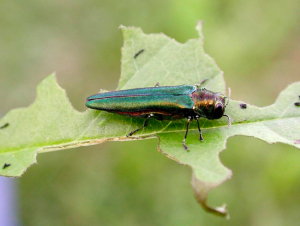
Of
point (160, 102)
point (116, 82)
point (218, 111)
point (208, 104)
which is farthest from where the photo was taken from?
point (116, 82)

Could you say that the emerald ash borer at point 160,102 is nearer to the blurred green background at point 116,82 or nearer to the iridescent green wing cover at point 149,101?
the iridescent green wing cover at point 149,101

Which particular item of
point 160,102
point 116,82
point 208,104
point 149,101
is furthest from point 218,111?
point 116,82

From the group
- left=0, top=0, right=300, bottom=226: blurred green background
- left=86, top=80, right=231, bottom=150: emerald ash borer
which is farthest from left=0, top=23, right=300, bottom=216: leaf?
left=0, top=0, right=300, bottom=226: blurred green background

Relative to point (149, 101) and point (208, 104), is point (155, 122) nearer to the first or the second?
point (149, 101)

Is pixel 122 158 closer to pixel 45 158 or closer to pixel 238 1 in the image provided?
pixel 45 158

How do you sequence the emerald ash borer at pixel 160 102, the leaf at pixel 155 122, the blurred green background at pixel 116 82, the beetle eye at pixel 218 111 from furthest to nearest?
1. the blurred green background at pixel 116 82
2. the emerald ash borer at pixel 160 102
3. the beetle eye at pixel 218 111
4. the leaf at pixel 155 122

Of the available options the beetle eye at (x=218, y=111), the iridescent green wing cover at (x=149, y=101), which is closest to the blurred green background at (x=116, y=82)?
the iridescent green wing cover at (x=149, y=101)
